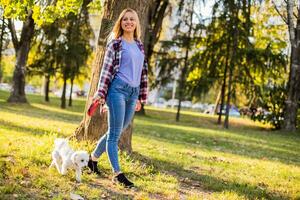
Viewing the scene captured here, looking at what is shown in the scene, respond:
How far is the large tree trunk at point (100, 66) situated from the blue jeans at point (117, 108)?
71.3 inches

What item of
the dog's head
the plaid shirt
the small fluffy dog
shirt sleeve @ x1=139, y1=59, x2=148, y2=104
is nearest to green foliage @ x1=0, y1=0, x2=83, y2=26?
shirt sleeve @ x1=139, y1=59, x2=148, y2=104

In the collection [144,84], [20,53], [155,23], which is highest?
[155,23]

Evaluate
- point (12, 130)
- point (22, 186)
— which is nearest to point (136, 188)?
point (22, 186)

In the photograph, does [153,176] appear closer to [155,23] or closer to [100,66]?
[100,66]

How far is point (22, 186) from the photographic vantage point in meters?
5.54

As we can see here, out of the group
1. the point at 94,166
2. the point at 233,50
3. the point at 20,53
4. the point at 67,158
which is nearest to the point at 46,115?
the point at 20,53

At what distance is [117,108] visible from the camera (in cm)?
601

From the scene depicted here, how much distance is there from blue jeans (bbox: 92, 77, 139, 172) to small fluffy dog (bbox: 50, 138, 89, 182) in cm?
41

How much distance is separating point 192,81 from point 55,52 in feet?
30.1

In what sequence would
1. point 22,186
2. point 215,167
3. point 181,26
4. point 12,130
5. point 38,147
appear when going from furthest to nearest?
point 181,26 < point 12,130 < point 215,167 < point 38,147 < point 22,186

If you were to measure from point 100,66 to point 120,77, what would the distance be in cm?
210

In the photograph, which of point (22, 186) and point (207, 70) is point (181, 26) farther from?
point (22, 186)

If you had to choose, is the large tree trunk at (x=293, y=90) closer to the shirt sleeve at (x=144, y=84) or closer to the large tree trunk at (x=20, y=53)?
the large tree trunk at (x=20, y=53)

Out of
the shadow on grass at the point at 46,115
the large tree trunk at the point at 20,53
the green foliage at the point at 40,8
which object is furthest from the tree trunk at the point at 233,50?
the green foliage at the point at 40,8
